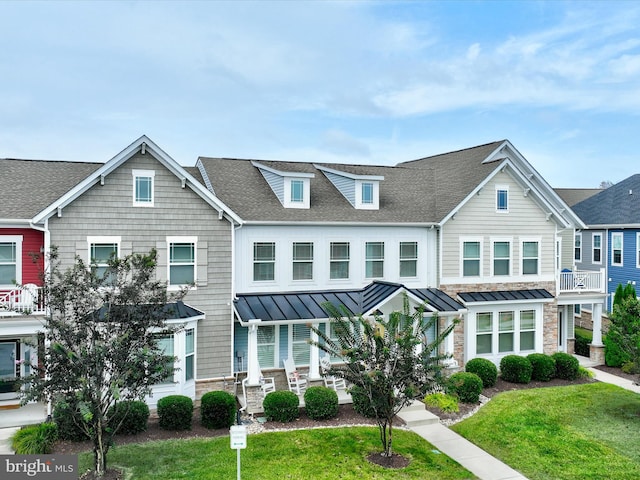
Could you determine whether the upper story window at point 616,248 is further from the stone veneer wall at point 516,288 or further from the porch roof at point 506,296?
the porch roof at point 506,296

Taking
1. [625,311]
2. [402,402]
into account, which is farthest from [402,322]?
[625,311]

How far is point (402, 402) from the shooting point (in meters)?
12.5

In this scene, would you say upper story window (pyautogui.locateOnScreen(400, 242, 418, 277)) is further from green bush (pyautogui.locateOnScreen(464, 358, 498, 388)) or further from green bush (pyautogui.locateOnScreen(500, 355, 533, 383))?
green bush (pyautogui.locateOnScreen(500, 355, 533, 383))

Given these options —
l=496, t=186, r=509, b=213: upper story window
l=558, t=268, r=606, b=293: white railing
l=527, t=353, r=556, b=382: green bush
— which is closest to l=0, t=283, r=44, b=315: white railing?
l=496, t=186, r=509, b=213: upper story window

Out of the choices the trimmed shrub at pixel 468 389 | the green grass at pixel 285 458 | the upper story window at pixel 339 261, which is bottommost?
the green grass at pixel 285 458

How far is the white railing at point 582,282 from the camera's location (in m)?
24.1

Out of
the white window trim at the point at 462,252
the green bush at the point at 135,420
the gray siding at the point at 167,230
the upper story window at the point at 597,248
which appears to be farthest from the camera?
the upper story window at the point at 597,248

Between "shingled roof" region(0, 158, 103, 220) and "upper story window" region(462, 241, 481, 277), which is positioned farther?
"upper story window" region(462, 241, 481, 277)

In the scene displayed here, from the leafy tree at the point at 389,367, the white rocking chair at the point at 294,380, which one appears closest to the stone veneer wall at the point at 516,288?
the white rocking chair at the point at 294,380

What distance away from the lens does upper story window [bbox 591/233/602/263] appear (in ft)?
104

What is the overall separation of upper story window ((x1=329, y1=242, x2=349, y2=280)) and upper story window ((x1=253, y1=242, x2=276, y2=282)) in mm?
2461

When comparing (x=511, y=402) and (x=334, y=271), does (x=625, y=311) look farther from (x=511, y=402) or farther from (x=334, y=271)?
(x=334, y=271)

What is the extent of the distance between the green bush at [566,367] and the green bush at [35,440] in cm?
1892

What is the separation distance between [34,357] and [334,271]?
11.3 m
